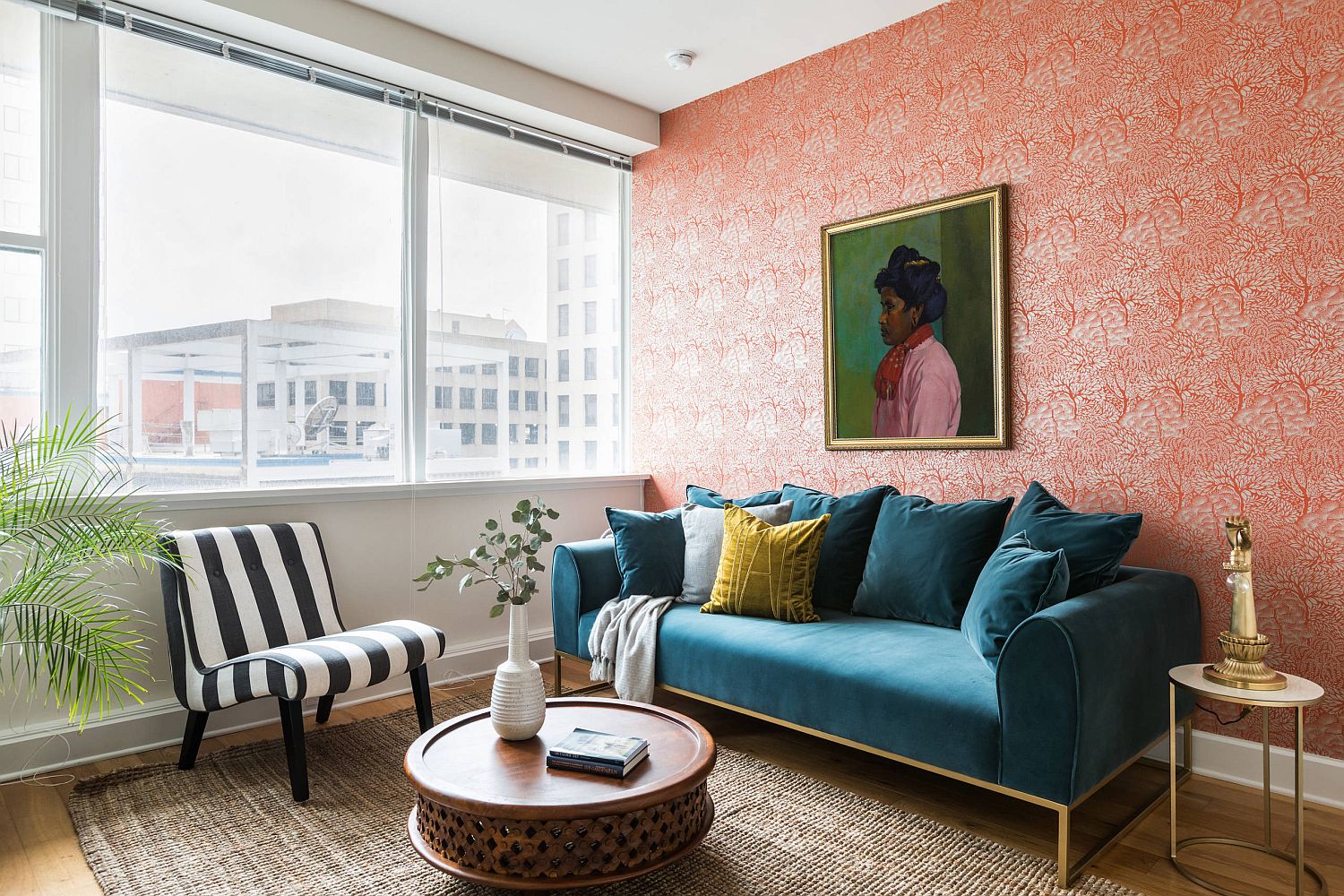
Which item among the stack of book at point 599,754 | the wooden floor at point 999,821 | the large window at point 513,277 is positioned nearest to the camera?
the stack of book at point 599,754

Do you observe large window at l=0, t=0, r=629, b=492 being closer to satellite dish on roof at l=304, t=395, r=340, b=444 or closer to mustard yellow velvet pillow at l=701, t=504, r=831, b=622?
satellite dish on roof at l=304, t=395, r=340, b=444

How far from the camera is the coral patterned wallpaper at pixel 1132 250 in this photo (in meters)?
2.51

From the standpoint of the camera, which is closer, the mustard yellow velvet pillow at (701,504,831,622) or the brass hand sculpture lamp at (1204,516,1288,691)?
the brass hand sculpture lamp at (1204,516,1288,691)

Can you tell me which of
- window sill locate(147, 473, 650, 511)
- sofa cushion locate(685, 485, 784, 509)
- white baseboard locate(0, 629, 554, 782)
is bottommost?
white baseboard locate(0, 629, 554, 782)

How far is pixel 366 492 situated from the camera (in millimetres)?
3545

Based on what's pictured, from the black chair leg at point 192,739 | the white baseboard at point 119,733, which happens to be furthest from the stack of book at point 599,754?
the white baseboard at point 119,733

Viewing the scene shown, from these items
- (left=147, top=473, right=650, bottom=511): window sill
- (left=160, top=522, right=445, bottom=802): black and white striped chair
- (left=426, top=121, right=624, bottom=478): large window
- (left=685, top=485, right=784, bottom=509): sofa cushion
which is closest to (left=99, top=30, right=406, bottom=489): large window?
(left=147, top=473, right=650, bottom=511): window sill

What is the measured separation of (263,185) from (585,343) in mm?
1733

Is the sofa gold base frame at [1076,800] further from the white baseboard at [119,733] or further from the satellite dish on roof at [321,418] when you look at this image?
the satellite dish on roof at [321,418]

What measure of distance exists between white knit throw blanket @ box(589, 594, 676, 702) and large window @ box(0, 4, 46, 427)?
211 centimetres

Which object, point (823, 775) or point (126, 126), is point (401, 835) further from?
point (126, 126)

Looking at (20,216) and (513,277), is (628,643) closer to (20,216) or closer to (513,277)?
(513,277)

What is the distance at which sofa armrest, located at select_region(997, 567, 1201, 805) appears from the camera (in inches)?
79.8

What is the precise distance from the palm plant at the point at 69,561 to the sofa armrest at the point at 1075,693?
2.43 meters
